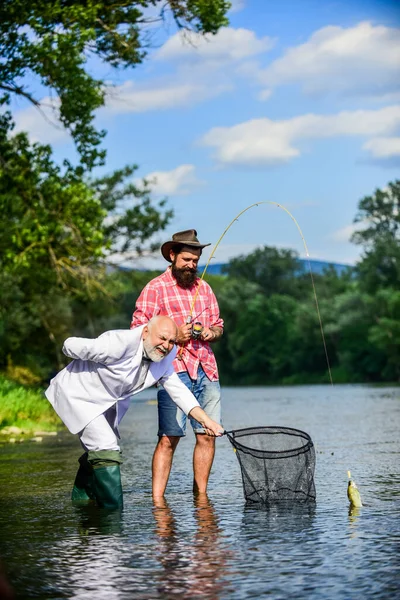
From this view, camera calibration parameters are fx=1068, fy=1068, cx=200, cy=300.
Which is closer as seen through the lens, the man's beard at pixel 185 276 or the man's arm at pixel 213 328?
the man's arm at pixel 213 328

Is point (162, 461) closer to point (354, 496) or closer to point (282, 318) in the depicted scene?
point (354, 496)

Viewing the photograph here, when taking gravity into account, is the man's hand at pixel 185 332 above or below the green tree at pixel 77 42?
below

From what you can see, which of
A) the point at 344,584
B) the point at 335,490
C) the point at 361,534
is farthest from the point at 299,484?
the point at 344,584

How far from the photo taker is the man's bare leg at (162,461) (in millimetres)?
8570

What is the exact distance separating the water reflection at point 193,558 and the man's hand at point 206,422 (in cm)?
57

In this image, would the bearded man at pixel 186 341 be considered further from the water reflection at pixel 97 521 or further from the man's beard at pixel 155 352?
the water reflection at pixel 97 521

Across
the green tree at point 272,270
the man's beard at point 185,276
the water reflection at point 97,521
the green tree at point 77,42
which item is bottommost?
the water reflection at point 97,521

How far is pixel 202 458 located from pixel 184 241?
1772mm

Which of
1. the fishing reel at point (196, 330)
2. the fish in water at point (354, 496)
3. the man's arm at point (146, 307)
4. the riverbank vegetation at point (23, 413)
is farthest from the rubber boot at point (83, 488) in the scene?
the riverbank vegetation at point (23, 413)

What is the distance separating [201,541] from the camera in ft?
21.2

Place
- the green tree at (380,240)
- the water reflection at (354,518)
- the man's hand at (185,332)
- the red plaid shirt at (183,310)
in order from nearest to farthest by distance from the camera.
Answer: the water reflection at (354,518), the man's hand at (185,332), the red plaid shirt at (183,310), the green tree at (380,240)

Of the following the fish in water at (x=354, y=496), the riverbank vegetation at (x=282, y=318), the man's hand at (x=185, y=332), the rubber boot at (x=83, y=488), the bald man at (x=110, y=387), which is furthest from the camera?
the riverbank vegetation at (x=282, y=318)

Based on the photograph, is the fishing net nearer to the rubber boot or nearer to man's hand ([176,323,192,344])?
man's hand ([176,323,192,344])

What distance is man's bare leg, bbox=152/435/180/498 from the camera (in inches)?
337
